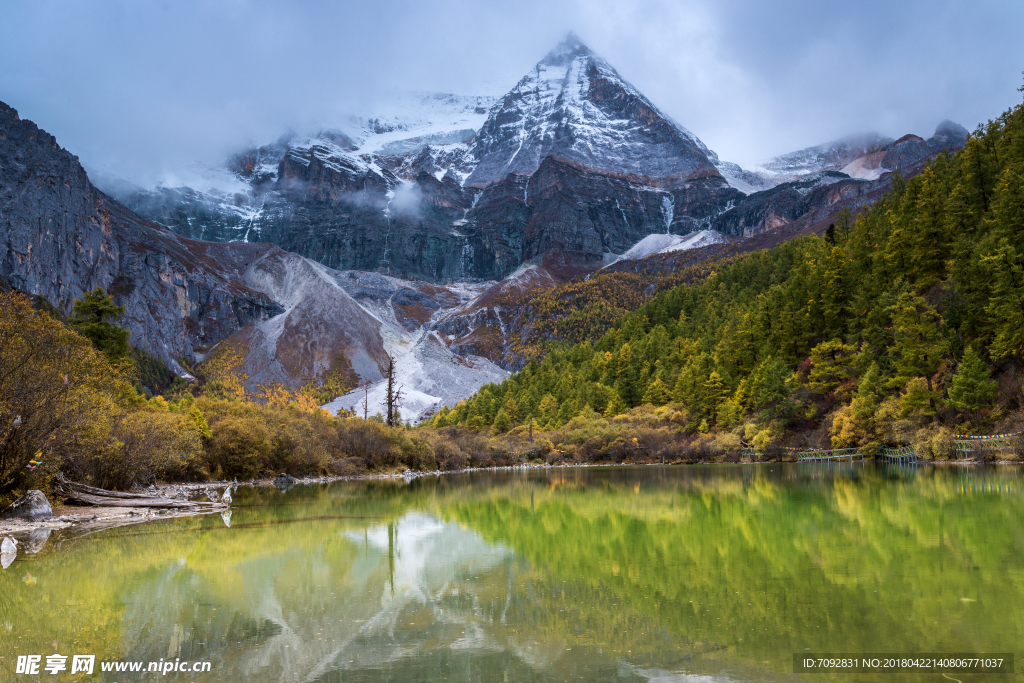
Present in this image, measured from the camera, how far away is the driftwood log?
22219 mm

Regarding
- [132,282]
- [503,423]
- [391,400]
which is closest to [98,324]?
[391,400]

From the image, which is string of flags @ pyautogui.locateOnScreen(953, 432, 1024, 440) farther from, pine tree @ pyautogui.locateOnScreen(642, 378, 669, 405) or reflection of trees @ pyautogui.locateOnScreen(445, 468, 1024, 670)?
pine tree @ pyautogui.locateOnScreen(642, 378, 669, 405)

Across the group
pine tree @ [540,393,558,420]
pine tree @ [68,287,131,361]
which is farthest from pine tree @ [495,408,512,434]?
pine tree @ [68,287,131,361]

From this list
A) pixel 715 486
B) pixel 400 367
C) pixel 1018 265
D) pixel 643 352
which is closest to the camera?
pixel 715 486

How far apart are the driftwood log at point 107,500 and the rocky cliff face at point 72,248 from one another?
12005 centimetres

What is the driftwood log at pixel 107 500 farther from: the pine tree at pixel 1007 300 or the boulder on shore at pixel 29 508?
the pine tree at pixel 1007 300

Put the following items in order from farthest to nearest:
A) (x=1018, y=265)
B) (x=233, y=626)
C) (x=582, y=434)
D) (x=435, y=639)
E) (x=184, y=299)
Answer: (x=184, y=299) < (x=582, y=434) < (x=1018, y=265) < (x=233, y=626) < (x=435, y=639)

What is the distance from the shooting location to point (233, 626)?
7.55 m

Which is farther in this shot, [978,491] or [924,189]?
[924,189]

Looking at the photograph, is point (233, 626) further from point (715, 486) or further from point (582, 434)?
point (582, 434)

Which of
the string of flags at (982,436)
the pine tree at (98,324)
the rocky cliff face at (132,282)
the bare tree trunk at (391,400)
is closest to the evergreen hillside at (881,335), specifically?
the string of flags at (982,436)

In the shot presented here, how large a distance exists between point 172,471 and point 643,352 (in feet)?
179

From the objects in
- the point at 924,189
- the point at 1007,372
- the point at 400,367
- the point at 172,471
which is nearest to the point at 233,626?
the point at 172,471

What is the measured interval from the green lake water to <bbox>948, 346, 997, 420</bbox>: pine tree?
15.3m
